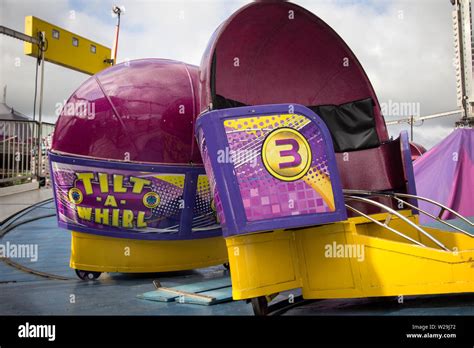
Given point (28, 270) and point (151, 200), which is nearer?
point (151, 200)

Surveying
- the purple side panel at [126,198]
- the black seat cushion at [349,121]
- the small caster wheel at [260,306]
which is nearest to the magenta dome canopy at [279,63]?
the black seat cushion at [349,121]

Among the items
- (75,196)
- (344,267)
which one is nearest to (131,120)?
(75,196)

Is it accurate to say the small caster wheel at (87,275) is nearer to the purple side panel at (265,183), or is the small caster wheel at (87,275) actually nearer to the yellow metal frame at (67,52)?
the purple side panel at (265,183)

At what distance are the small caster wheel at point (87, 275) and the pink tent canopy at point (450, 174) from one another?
5410 mm

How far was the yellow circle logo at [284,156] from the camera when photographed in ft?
10.3

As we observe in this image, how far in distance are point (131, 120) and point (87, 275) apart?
1686mm

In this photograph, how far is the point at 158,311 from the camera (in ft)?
12.2

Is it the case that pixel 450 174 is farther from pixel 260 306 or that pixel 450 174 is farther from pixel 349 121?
pixel 260 306

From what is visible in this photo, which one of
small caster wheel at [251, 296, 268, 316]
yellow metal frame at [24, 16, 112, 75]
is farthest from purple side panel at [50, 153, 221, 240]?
yellow metal frame at [24, 16, 112, 75]

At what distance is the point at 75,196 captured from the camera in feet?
16.6
